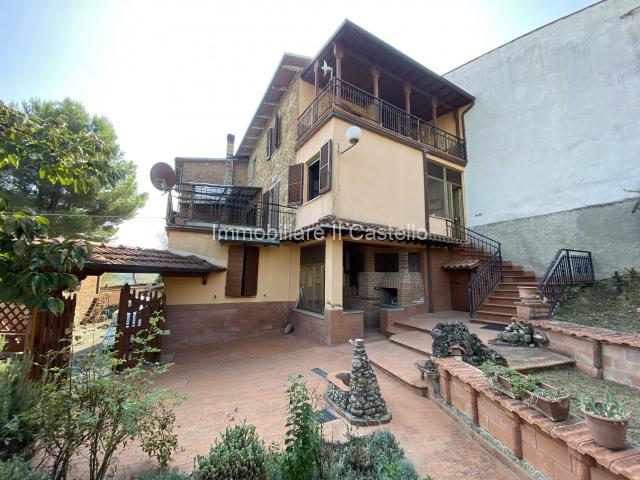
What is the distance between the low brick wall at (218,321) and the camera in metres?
7.71

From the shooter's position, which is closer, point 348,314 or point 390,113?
point 348,314

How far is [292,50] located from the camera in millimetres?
9656

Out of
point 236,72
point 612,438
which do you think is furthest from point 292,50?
point 612,438

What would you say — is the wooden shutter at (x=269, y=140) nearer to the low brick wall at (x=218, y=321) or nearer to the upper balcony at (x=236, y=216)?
the upper balcony at (x=236, y=216)

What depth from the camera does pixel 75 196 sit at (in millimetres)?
→ 11555

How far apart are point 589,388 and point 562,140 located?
26.5 feet

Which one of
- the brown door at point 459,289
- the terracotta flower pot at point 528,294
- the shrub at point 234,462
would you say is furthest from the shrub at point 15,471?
the brown door at point 459,289

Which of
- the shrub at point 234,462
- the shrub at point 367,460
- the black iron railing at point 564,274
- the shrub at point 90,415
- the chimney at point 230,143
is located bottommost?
the shrub at point 367,460

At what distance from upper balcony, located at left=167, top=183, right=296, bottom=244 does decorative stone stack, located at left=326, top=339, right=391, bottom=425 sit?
19.0 feet

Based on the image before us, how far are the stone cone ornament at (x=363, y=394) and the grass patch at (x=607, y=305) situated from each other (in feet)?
15.5

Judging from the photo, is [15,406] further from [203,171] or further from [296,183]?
[203,171]

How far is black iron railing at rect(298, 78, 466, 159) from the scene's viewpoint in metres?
8.20

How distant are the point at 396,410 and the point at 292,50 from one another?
1111 cm

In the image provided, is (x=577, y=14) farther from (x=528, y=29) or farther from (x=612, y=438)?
(x=612, y=438)
